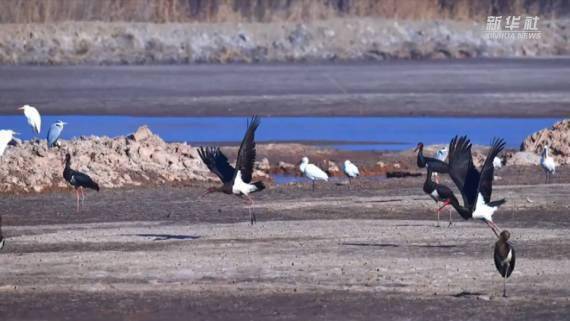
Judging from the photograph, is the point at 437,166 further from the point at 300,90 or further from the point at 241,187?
the point at 300,90

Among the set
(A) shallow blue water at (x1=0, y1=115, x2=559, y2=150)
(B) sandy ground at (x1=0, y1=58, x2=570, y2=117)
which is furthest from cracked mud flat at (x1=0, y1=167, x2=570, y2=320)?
(B) sandy ground at (x1=0, y1=58, x2=570, y2=117)

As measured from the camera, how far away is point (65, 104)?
44.3 meters

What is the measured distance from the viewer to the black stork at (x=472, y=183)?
1514 cm

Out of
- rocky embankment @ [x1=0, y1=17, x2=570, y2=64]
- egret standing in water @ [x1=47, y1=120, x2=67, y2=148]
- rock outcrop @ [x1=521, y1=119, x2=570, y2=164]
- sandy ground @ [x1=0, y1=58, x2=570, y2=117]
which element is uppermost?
egret standing in water @ [x1=47, y1=120, x2=67, y2=148]

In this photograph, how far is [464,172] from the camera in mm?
16031

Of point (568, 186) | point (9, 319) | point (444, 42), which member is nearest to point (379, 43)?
point (444, 42)

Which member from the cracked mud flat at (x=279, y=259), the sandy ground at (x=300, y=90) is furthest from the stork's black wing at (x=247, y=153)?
the sandy ground at (x=300, y=90)

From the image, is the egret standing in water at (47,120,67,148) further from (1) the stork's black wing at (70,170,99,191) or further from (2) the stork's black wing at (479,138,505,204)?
(2) the stork's black wing at (479,138,505,204)

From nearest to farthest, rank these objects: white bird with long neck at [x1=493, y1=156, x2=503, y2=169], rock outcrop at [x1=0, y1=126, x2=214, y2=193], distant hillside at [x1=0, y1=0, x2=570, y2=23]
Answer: rock outcrop at [x1=0, y1=126, x2=214, y2=193]
white bird with long neck at [x1=493, y1=156, x2=503, y2=169]
distant hillside at [x1=0, y1=0, x2=570, y2=23]

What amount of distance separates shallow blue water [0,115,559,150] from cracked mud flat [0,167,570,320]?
11156mm

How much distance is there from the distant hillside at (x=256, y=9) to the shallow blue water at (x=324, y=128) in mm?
48648

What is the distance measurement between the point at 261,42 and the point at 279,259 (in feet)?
204

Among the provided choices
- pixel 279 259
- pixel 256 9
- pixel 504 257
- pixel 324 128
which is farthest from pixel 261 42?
pixel 504 257

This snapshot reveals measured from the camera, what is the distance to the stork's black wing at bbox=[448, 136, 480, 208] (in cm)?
1556
